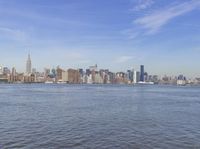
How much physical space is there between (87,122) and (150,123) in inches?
366

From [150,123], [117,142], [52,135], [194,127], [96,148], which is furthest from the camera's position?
[150,123]

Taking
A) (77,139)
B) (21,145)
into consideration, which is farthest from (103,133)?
(21,145)

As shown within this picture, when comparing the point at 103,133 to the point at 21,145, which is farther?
the point at 103,133

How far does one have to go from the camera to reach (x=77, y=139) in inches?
1538

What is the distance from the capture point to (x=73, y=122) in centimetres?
5250

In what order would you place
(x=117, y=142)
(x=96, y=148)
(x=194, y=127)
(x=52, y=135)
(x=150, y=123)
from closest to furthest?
(x=96, y=148) < (x=117, y=142) < (x=52, y=135) < (x=194, y=127) < (x=150, y=123)

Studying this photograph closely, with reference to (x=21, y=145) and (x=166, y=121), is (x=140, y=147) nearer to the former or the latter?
(x=21, y=145)

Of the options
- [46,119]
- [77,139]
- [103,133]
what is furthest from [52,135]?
[46,119]

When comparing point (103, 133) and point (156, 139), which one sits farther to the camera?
point (103, 133)

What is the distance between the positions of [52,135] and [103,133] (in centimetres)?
622

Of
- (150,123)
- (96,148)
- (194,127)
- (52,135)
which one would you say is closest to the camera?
(96,148)

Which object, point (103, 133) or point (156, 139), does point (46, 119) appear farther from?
point (156, 139)

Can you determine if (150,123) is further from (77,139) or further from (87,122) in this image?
(77,139)

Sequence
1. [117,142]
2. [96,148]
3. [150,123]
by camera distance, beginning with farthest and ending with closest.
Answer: [150,123], [117,142], [96,148]
